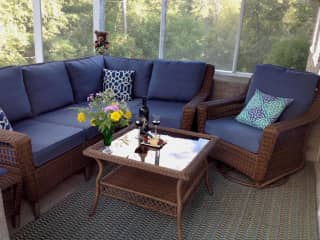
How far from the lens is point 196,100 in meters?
3.14

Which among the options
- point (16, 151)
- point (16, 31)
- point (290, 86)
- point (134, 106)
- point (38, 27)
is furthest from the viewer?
point (16, 31)

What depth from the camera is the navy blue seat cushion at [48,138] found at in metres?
2.09

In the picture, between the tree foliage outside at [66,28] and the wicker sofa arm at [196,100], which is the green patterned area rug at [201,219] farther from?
the tree foliage outside at [66,28]

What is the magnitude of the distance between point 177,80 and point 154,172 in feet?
5.69

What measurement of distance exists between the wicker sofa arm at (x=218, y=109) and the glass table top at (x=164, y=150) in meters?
0.55

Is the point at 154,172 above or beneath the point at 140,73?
beneath

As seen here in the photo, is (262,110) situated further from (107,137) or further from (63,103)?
(63,103)

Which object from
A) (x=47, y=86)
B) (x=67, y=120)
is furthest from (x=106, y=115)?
(x=47, y=86)

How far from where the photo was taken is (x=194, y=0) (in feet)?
12.4

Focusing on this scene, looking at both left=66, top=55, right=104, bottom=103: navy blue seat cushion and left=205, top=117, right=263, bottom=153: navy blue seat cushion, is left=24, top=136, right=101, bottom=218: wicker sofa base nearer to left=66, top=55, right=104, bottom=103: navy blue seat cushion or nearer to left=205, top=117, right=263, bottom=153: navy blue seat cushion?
left=66, top=55, right=104, bottom=103: navy blue seat cushion

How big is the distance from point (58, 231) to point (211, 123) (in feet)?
5.41

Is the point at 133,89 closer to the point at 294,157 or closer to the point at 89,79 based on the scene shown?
the point at 89,79

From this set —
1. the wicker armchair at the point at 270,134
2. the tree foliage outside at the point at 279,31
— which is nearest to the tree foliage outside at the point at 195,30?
the tree foliage outside at the point at 279,31

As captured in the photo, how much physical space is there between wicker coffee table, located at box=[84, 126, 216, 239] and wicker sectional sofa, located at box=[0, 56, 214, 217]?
37 centimetres
